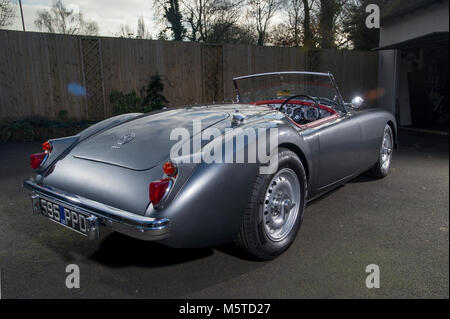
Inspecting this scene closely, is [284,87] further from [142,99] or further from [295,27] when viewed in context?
[295,27]

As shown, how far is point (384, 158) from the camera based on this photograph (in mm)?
4219

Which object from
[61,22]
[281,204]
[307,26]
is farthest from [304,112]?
[61,22]

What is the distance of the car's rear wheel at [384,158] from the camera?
4.10 meters

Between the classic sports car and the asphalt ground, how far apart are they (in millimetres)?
240

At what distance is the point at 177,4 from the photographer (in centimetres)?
1766

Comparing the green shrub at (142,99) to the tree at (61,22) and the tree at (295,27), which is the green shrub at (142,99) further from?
the tree at (61,22)

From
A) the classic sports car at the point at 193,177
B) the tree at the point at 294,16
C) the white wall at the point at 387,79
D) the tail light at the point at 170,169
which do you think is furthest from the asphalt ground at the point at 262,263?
the tree at the point at 294,16

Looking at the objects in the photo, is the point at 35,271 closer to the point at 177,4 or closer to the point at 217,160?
the point at 217,160

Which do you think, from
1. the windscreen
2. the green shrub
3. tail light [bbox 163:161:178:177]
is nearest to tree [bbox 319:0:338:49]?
the green shrub

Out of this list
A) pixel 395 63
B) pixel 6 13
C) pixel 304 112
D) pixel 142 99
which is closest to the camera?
pixel 304 112

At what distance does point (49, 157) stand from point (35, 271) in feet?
2.68

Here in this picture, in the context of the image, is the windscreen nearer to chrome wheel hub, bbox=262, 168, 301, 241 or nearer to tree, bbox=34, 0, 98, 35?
chrome wheel hub, bbox=262, 168, 301, 241

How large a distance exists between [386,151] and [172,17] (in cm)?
1607
